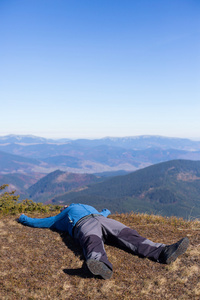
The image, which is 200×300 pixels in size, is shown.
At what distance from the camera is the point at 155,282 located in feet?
19.8

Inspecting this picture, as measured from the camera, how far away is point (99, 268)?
6105 millimetres

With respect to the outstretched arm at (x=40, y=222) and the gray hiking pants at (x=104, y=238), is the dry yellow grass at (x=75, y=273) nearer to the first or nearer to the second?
the gray hiking pants at (x=104, y=238)

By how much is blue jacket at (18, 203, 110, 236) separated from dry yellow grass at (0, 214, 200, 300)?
477mm

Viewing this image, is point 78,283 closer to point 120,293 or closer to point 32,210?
point 120,293

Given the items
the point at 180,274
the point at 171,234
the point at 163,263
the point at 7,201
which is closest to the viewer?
the point at 180,274

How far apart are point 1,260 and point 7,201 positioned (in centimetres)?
637

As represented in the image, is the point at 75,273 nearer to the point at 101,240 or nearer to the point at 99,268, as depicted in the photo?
the point at 99,268

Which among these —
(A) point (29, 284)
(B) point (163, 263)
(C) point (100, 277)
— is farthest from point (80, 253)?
(B) point (163, 263)

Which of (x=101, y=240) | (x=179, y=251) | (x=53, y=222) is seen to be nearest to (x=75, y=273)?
(x=101, y=240)

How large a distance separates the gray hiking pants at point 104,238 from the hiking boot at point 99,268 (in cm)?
24

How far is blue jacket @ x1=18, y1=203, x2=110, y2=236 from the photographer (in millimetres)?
8859

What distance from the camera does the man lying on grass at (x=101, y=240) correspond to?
639 cm

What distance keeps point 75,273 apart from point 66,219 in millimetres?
3087

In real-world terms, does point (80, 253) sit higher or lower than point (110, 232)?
lower
